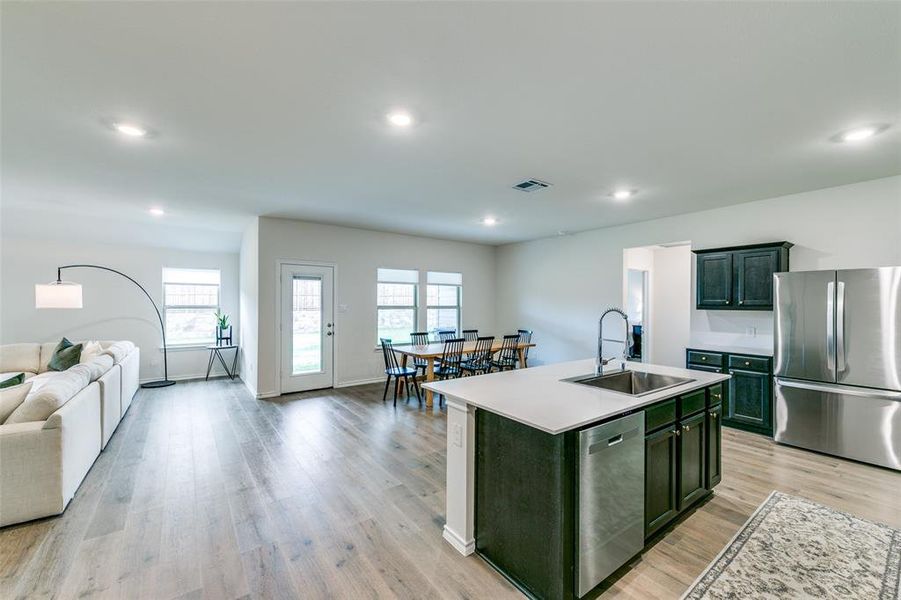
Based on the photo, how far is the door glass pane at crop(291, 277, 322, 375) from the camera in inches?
228

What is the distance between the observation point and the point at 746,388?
13.6 ft

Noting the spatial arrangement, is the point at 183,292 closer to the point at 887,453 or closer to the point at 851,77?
the point at 851,77

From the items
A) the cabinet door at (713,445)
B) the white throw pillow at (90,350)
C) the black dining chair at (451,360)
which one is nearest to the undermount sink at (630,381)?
the cabinet door at (713,445)

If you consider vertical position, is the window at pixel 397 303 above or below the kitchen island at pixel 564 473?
above

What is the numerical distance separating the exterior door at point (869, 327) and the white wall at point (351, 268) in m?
5.52

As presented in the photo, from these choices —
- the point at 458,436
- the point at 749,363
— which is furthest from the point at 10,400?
the point at 749,363

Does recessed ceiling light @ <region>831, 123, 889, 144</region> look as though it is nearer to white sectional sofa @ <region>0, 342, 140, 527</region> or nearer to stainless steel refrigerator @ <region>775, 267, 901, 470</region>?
stainless steel refrigerator @ <region>775, 267, 901, 470</region>

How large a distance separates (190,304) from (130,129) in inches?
197

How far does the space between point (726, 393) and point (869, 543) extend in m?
2.23

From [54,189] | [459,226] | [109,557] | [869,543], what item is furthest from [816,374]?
[54,189]

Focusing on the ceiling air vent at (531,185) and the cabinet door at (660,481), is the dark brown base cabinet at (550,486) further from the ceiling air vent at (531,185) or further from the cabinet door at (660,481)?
the ceiling air vent at (531,185)

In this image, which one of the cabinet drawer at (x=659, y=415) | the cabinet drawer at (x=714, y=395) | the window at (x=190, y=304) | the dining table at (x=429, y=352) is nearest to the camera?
the cabinet drawer at (x=659, y=415)

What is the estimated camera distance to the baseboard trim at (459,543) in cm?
213

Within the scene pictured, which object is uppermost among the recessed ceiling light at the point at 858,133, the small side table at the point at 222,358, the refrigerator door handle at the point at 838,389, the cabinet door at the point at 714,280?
the recessed ceiling light at the point at 858,133
